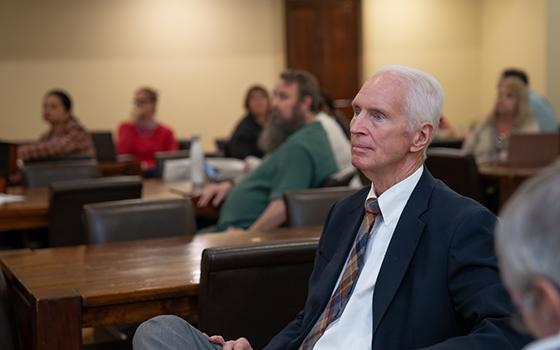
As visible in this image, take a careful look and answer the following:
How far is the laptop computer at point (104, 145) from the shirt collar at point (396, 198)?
689 cm

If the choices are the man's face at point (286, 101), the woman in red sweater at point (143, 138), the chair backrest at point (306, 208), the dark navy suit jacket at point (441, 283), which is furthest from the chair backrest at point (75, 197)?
the woman in red sweater at point (143, 138)

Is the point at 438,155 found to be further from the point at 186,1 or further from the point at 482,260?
the point at 186,1

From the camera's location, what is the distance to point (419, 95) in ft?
7.15

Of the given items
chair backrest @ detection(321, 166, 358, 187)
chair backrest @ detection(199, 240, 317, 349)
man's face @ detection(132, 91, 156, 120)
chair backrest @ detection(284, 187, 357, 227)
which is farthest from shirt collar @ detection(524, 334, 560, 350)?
man's face @ detection(132, 91, 156, 120)

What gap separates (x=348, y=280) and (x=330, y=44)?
9344 mm

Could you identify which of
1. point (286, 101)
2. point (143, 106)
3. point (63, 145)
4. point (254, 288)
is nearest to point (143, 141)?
point (143, 106)

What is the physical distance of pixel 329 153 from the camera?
442 centimetres

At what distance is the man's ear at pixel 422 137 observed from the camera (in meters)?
2.20

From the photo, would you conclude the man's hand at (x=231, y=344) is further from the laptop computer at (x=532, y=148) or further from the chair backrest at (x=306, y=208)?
the laptop computer at (x=532, y=148)

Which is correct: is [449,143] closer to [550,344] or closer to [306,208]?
[306,208]

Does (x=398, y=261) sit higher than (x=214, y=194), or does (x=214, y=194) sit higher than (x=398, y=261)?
(x=398, y=261)

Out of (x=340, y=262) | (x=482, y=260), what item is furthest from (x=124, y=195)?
(x=482, y=260)

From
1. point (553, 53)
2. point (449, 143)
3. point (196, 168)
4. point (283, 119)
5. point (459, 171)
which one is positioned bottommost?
point (449, 143)

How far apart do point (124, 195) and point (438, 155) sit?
2.02 m
